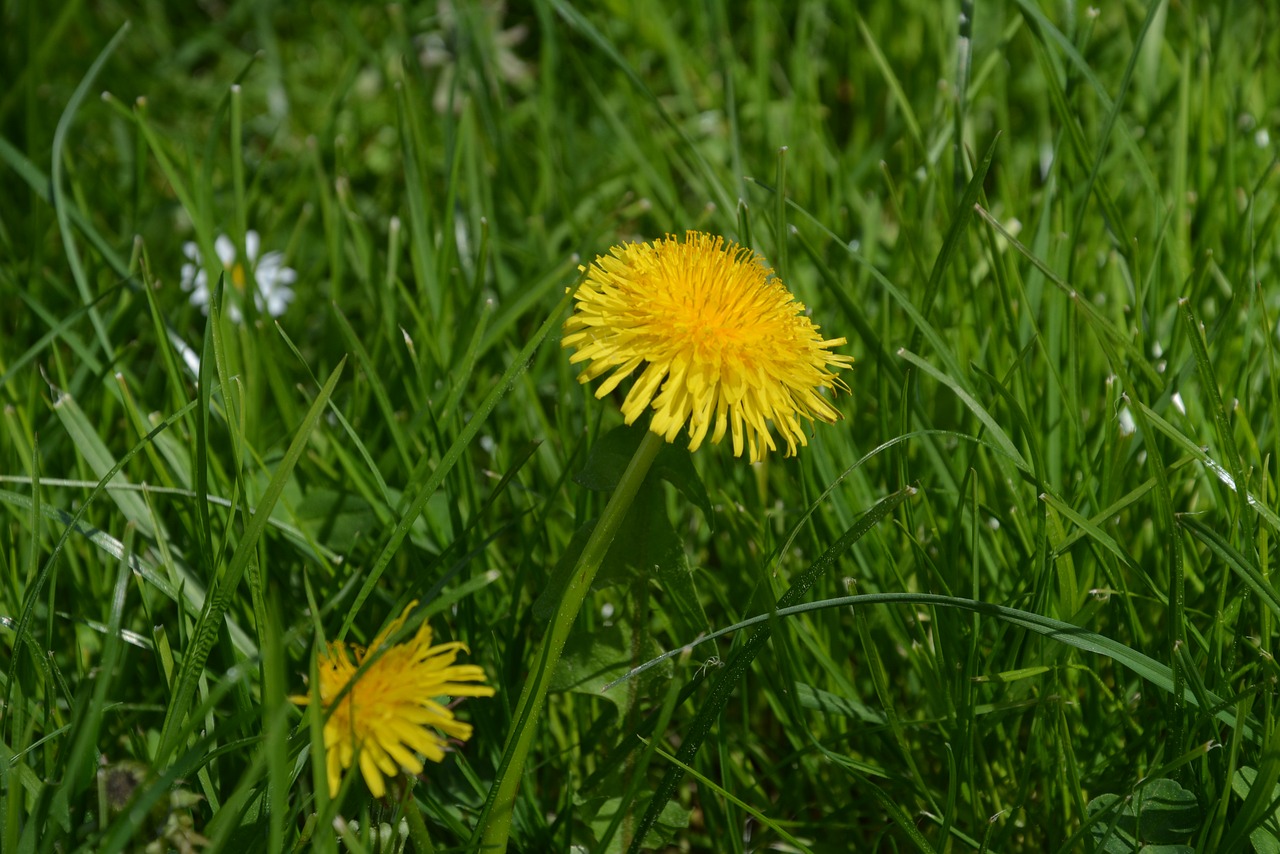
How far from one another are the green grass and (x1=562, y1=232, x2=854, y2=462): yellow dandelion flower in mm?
122

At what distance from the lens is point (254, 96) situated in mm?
2512

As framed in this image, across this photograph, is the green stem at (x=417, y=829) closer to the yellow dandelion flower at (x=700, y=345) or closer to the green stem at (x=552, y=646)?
the green stem at (x=552, y=646)

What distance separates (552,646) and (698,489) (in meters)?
0.21

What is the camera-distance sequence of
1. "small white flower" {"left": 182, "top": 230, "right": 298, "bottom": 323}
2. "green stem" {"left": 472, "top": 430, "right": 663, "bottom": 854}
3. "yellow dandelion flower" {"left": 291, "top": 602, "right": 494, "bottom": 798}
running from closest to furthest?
1. "yellow dandelion flower" {"left": 291, "top": 602, "right": 494, "bottom": 798}
2. "green stem" {"left": 472, "top": 430, "right": 663, "bottom": 854}
3. "small white flower" {"left": 182, "top": 230, "right": 298, "bottom": 323}

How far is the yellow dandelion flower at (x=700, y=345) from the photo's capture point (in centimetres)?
92

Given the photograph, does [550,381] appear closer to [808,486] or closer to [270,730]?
[808,486]

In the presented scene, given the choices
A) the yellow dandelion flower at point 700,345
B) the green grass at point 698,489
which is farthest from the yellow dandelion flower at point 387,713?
the yellow dandelion flower at point 700,345

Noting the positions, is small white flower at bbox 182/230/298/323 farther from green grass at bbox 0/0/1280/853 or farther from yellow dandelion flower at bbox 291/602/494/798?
yellow dandelion flower at bbox 291/602/494/798

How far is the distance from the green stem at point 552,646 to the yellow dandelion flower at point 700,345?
58 mm

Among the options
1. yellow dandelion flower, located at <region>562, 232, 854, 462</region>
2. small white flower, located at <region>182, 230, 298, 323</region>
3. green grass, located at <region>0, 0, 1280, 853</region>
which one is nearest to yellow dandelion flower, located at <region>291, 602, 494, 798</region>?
green grass, located at <region>0, 0, 1280, 853</region>

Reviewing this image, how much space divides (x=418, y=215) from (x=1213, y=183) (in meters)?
1.31

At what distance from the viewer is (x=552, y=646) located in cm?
96

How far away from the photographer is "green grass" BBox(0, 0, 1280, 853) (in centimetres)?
105

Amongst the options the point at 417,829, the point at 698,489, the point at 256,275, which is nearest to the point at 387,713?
the point at 417,829
